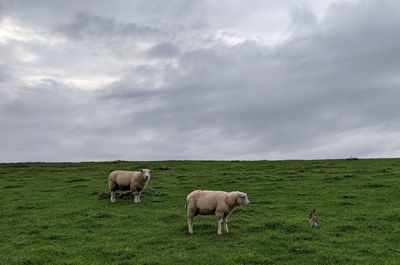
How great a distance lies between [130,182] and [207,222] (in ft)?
27.2

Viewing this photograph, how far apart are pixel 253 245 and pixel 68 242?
24.7ft

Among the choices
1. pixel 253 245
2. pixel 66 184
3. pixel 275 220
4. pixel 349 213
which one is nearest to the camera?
pixel 253 245

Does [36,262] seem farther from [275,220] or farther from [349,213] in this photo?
[349,213]

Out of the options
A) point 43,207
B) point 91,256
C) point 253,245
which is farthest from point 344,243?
point 43,207

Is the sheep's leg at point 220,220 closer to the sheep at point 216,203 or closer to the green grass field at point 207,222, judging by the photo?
the sheep at point 216,203

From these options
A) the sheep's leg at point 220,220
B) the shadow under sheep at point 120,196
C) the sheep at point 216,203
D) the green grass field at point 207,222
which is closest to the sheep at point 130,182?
the green grass field at point 207,222

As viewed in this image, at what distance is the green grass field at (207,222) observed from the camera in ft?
56.7

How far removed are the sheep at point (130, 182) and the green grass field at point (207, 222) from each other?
0.77 meters

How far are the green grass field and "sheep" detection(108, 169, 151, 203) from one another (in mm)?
772

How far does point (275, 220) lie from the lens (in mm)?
21547

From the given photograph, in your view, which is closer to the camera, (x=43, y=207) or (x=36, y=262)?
(x=36, y=262)

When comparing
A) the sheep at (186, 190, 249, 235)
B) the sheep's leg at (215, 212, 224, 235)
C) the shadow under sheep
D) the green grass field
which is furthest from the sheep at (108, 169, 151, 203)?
the sheep's leg at (215, 212, 224, 235)

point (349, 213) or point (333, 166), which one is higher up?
point (333, 166)

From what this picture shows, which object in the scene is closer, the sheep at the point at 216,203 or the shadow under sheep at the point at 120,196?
the sheep at the point at 216,203
